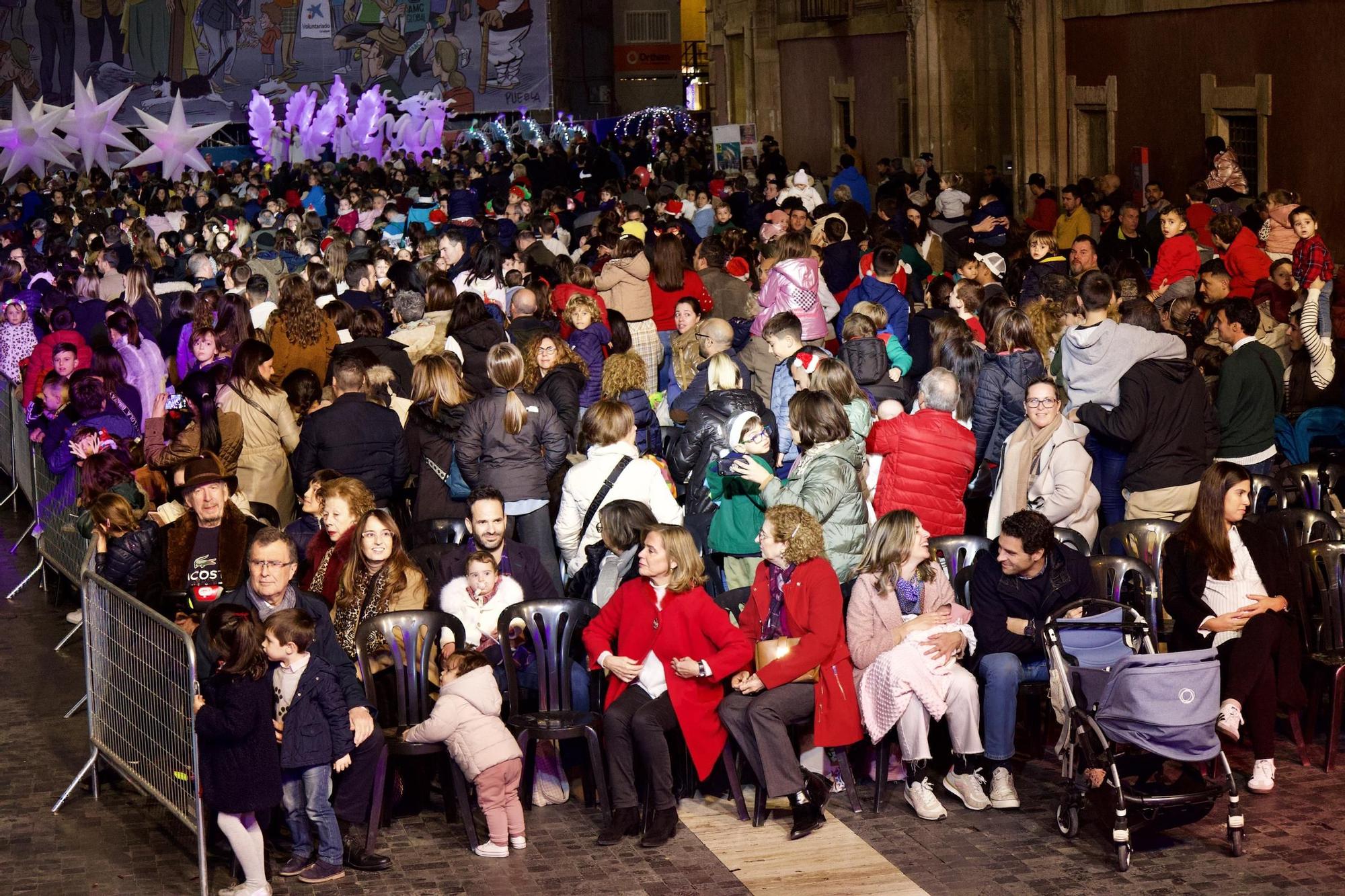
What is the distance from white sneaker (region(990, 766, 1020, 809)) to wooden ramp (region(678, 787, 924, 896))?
676mm

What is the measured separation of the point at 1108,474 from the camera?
33.5 feet

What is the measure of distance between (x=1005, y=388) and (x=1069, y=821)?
3.43 meters

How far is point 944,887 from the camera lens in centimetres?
704

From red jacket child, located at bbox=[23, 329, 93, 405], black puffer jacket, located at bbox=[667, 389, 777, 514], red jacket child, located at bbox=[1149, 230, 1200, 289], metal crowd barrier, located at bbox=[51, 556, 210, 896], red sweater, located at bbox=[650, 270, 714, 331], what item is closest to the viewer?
metal crowd barrier, located at bbox=[51, 556, 210, 896]

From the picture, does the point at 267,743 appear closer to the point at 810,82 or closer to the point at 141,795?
the point at 141,795

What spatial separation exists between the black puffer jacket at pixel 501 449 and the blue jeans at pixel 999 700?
3.13 metres

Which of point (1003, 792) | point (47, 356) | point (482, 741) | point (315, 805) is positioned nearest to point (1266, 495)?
point (1003, 792)

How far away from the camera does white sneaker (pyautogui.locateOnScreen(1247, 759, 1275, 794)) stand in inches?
310

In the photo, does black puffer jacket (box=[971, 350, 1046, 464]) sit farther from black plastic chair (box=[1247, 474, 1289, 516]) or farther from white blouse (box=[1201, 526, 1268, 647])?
white blouse (box=[1201, 526, 1268, 647])

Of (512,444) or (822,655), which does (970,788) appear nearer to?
Result: (822,655)

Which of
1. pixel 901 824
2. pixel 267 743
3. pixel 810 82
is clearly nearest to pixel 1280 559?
pixel 901 824

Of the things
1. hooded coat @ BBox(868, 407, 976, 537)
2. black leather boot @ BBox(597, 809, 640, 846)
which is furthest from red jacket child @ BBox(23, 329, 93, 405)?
black leather boot @ BBox(597, 809, 640, 846)

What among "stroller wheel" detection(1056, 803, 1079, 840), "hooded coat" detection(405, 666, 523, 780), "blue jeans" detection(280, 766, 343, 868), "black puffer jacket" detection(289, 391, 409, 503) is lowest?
"stroller wheel" detection(1056, 803, 1079, 840)

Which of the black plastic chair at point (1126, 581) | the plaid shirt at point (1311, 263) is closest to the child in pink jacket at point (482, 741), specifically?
the black plastic chair at point (1126, 581)
